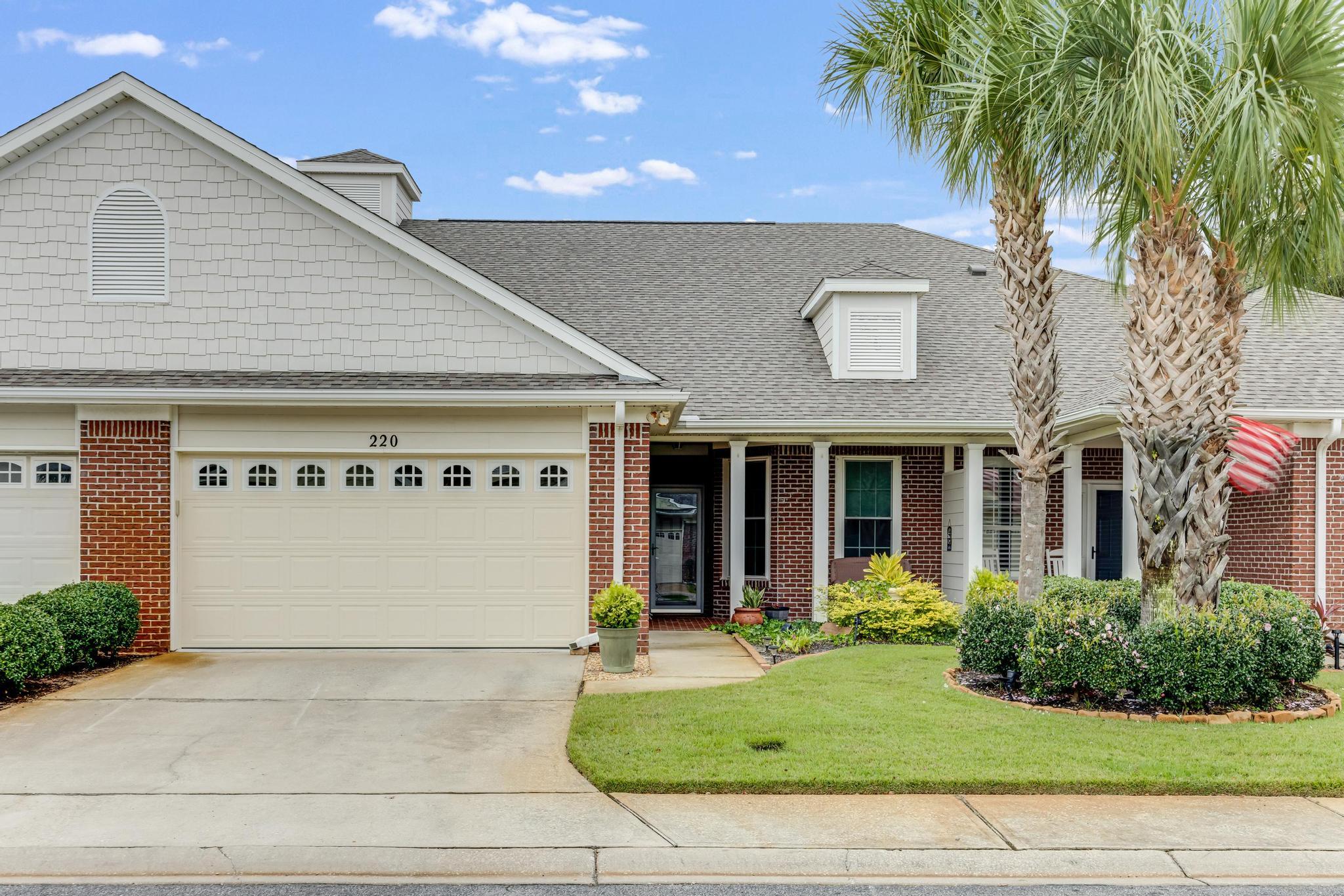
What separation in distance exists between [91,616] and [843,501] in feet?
32.8

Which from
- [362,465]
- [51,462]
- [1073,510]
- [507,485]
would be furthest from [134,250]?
[1073,510]

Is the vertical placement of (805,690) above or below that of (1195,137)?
below

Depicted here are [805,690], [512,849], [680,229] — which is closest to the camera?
[512,849]

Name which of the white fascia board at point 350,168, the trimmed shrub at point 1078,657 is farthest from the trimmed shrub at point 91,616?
the white fascia board at point 350,168

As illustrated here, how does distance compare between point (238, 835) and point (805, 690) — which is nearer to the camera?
point (238, 835)

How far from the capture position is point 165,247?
11.9m

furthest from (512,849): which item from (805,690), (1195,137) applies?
(1195,137)

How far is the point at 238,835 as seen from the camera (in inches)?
231

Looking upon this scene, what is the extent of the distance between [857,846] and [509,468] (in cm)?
727

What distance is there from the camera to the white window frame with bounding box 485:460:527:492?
12.1 m

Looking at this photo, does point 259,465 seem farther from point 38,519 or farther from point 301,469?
point 38,519

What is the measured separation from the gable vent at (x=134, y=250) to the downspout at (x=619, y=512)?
5430 millimetres

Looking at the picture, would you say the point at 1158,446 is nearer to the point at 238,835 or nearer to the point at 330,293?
the point at 238,835

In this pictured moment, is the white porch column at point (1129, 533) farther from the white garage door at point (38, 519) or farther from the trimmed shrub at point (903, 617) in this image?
the white garage door at point (38, 519)
